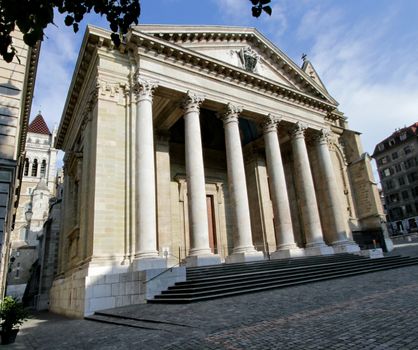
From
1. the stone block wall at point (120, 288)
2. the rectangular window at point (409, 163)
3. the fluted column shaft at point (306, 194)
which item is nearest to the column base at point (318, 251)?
the fluted column shaft at point (306, 194)

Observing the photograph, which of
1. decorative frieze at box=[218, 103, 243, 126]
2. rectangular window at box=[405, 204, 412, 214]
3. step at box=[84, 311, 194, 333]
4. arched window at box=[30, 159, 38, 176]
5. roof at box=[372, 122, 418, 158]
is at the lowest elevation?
step at box=[84, 311, 194, 333]

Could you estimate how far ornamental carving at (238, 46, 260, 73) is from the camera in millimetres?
20312

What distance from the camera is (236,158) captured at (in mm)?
17469

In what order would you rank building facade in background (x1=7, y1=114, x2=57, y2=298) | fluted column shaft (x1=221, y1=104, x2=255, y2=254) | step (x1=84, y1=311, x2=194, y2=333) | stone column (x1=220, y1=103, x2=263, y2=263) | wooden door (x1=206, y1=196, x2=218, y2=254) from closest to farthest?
step (x1=84, y1=311, x2=194, y2=333) → stone column (x1=220, y1=103, x2=263, y2=263) → fluted column shaft (x1=221, y1=104, x2=255, y2=254) → wooden door (x1=206, y1=196, x2=218, y2=254) → building facade in background (x1=7, y1=114, x2=57, y2=298)

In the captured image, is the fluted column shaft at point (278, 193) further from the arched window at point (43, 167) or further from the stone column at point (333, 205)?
the arched window at point (43, 167)

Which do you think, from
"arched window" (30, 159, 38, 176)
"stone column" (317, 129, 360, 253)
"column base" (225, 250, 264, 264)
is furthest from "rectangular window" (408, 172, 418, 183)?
"arched window" (30, 159, 38, 176)

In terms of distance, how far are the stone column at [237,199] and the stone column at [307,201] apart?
4974 mm

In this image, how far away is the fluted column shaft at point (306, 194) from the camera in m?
19.6

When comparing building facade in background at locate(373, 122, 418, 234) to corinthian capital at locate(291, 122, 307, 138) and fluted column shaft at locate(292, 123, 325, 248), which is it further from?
corinthian capital at locate(291, 122, 307, 138)

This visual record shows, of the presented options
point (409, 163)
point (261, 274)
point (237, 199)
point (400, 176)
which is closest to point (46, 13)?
point (261, 274)

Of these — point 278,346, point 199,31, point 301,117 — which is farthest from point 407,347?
point 301,117

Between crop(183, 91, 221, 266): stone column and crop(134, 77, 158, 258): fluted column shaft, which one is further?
crop(183, 91, 221, 266): stone column

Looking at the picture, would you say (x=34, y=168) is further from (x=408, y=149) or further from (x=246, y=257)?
(x=408, y=149)

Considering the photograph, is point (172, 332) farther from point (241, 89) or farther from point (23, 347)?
point (241, 89)
